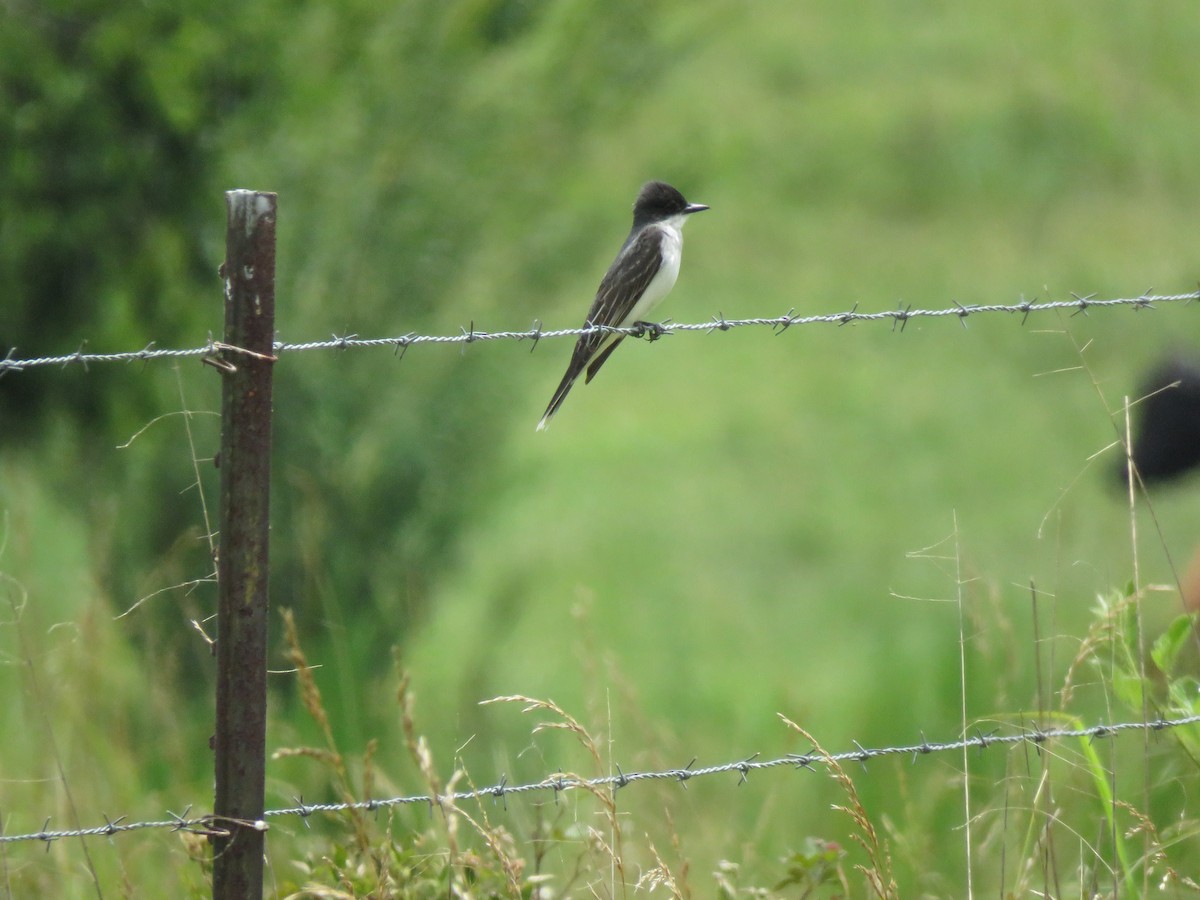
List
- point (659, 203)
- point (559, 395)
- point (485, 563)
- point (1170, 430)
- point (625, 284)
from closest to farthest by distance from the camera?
point (559, 395) < point (625, 284) < point (659, 203) < point (1170, 430) < point (485, 563)

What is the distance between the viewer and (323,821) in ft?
19.7

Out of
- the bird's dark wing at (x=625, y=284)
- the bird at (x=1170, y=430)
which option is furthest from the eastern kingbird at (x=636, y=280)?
the bird at (x=1170, y=430)

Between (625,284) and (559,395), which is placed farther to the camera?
(625,284)

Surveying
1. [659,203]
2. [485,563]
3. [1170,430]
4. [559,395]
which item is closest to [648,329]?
[559,395]

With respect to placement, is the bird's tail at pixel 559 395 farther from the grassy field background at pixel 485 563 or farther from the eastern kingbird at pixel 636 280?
the grassy field background at pixel 485 563

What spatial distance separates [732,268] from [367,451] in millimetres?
16694

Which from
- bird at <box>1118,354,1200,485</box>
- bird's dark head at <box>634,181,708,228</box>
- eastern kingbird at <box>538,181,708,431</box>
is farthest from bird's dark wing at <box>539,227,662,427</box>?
bird at <box>1118,354,1200,485</box>

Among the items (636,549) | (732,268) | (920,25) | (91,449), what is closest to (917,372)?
(732,268)

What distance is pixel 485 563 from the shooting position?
14.3 m

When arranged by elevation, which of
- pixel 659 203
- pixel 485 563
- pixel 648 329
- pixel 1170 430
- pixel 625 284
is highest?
pixel 659 203

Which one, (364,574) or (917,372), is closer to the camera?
(364,574)

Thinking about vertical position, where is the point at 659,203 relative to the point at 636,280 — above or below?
above

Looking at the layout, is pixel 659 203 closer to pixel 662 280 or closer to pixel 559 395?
pixel 662 280

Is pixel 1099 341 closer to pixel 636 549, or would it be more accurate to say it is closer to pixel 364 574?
pixel 636 549
